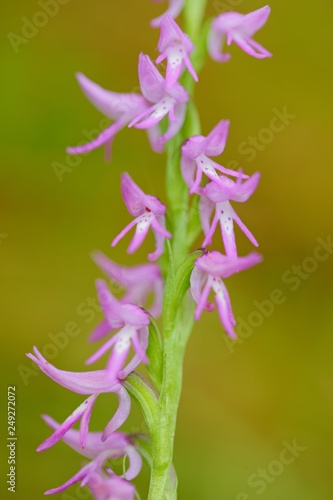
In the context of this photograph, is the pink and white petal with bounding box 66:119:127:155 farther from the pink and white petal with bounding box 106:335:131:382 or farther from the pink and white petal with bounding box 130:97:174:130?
the pink and white petal with bounding box 106:335:131:382

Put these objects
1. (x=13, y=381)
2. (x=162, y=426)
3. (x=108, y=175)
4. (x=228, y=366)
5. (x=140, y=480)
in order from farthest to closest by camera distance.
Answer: (x=108, y=175)
(x=228, y=366)
(x=13, y=381)
(x=140, y=480)
(x=162, y=426)

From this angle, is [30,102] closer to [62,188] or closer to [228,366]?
[62,188]

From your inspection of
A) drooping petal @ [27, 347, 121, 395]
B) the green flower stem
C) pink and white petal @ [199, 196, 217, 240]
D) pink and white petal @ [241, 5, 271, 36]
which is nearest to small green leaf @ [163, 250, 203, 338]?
the green flower stem

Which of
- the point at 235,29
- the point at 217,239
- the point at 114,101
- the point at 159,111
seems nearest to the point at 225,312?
the point at 159,111

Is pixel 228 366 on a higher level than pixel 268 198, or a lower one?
lower

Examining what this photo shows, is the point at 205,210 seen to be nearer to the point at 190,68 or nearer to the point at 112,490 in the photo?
the point at 190,68

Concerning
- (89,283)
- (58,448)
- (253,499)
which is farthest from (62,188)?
(253,499)
